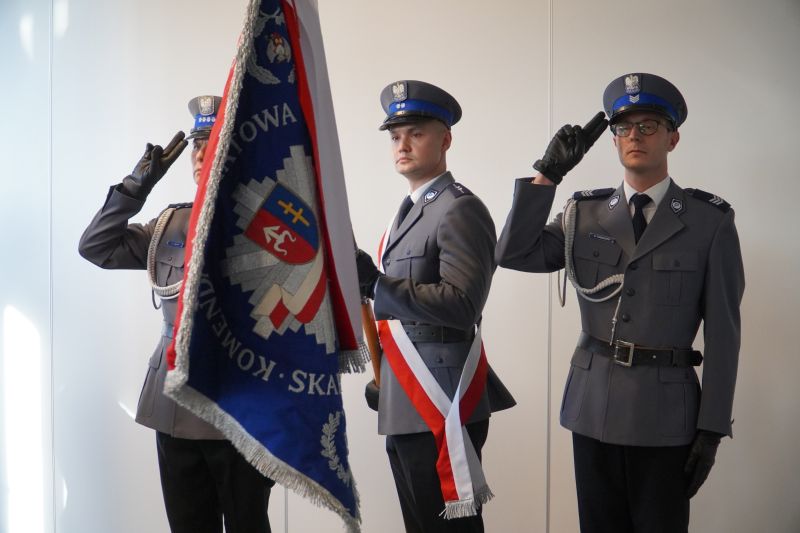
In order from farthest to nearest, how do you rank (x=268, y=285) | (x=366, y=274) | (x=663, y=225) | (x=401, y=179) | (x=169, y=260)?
(x=401, y=179), (x=169, y=260), (x=663, y=225), (x=366, y=274), (x=268, y=285)

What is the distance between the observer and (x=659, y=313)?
1898 millimetres

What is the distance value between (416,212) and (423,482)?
71 cm

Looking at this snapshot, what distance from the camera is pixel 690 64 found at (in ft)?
9.29

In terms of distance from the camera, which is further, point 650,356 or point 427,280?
point 427,280

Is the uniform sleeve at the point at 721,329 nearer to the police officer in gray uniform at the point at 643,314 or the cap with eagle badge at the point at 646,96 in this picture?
the police officer in gray uniform at the point at 643,314

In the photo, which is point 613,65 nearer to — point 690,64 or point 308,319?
point 690,64

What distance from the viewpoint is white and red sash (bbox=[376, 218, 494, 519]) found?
75.6 inches

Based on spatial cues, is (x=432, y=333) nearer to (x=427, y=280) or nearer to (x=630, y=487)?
(x=427, y=280)

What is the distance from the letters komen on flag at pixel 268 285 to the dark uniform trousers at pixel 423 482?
85 cm

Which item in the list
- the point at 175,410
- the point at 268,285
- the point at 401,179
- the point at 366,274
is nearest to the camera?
Result: the point at 268,285

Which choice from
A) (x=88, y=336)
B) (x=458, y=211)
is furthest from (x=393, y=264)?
(x=88, y=336)

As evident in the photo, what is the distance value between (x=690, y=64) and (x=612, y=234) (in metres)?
1.18

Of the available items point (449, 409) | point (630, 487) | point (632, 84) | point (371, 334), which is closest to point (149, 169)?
point (371, 334)

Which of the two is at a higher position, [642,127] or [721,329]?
[642,127]
